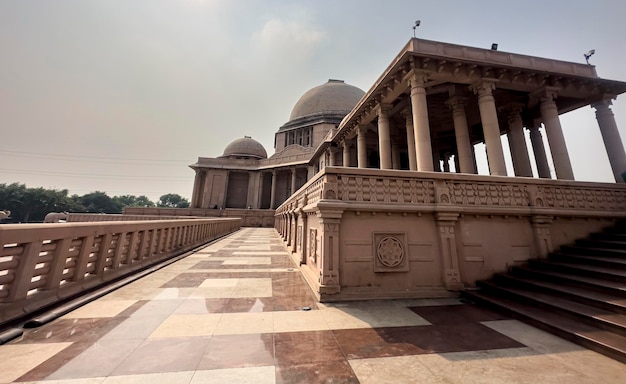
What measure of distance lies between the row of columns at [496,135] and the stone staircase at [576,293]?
18.3 feet

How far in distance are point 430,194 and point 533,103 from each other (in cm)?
1458

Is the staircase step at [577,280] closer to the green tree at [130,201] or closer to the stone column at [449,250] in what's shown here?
the stone column at [449,250]

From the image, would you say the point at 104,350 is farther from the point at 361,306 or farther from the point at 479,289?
the point at 479,289

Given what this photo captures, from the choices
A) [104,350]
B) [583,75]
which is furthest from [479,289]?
[583,75]

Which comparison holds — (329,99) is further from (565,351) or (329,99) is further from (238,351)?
(238,351)

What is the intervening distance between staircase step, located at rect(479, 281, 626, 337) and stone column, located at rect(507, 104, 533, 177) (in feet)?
42.8

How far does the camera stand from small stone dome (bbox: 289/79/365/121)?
4338 centimetres

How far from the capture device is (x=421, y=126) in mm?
11141

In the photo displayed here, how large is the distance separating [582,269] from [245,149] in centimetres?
5043

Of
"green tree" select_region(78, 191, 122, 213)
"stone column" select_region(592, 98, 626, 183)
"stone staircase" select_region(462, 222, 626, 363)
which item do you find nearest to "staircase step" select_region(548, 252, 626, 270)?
"stone staircase" select_region(462, 222, 626, 363)

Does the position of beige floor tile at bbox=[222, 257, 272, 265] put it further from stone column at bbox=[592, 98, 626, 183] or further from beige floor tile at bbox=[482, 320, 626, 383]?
stone column at bbox=[592, 98, 626, 183]

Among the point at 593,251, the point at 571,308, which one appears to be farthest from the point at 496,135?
the point at 571,308

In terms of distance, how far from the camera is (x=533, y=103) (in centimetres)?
1436

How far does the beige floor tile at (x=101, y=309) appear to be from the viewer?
390 cm
